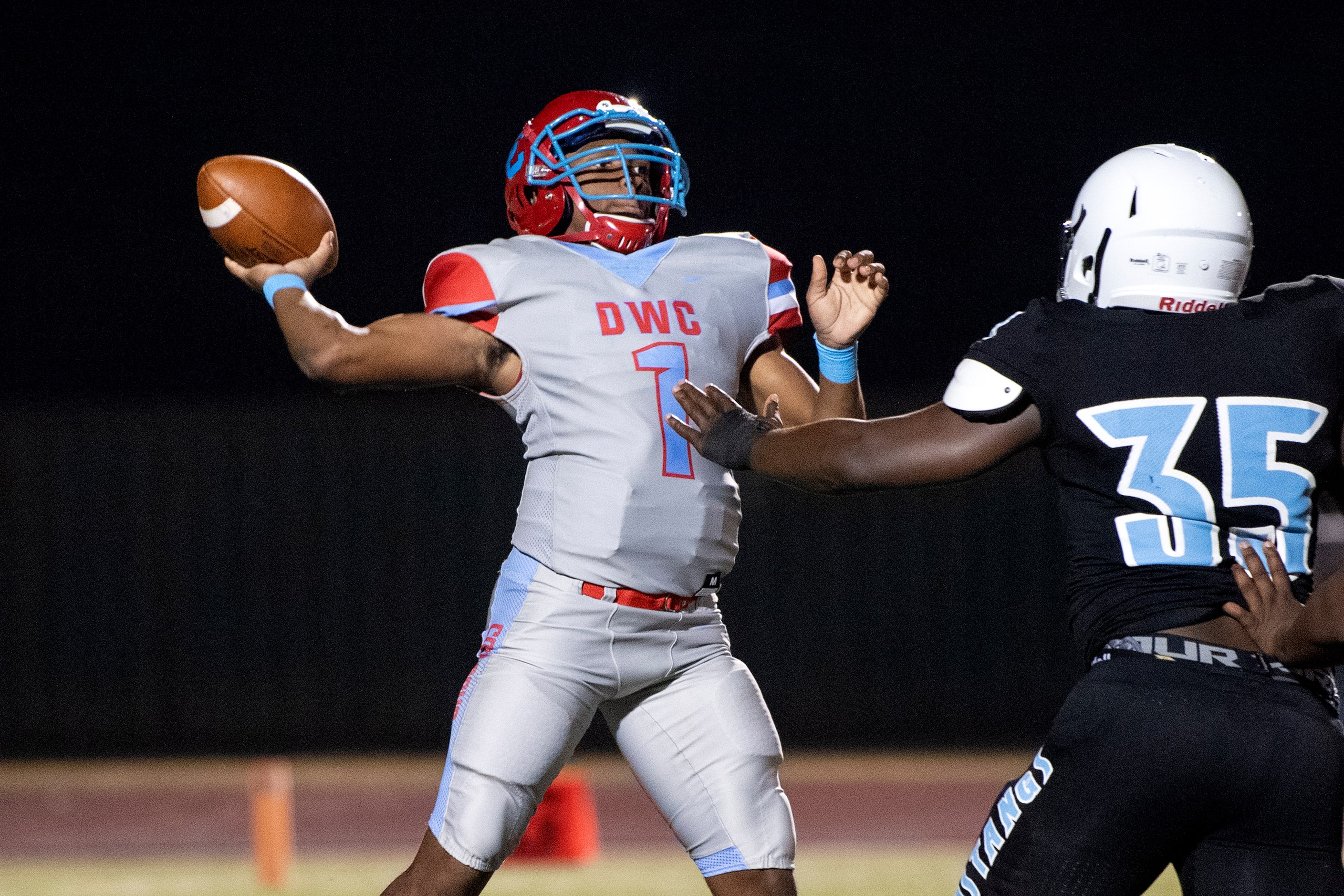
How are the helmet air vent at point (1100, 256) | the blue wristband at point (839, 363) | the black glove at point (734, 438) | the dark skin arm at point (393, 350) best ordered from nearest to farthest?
the helmet air vent at point (1100, 256), the black glove at point (734, 438), the dark skin arm at point (393, 350), the blue wristband at point (839, 363)

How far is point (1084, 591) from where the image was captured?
2.21 m

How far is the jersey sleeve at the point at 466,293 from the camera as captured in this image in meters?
2.80

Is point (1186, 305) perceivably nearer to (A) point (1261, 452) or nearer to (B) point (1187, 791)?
(A) point (1261, 452)

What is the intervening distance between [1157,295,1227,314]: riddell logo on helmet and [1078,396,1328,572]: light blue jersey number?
0.65ft

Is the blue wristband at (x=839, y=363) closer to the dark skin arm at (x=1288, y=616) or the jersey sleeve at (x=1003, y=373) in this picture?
the jersey sleeve at (x=1003, y=373)

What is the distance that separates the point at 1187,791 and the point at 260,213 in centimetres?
191

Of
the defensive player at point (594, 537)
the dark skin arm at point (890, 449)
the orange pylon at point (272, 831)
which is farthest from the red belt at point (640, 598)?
the orange pylon at point (272, 831)

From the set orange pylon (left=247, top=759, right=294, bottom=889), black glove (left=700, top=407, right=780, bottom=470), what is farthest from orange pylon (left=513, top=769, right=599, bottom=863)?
black glove (left=700, top=407, right=780, bottom=470)

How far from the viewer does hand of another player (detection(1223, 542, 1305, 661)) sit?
2.05m

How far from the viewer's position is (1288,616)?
6.73 ft

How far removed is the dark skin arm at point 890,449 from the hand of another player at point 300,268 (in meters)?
0.95

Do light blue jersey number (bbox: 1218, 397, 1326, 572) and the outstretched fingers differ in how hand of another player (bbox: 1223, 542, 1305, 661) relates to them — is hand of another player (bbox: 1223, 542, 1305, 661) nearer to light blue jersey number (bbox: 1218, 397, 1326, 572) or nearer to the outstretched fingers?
light blue jersey number (bbox: 1218, 397, 1326, 572)

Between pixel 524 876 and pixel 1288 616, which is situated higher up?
pixel 1288 616

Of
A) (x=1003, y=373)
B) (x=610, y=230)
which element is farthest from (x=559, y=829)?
(x=1003, y=373)
